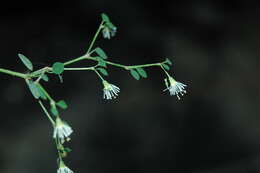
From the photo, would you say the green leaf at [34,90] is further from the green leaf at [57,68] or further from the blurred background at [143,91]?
the blurred background at [143,91]

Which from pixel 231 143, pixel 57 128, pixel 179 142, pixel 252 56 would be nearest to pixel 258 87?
pixel 252 56

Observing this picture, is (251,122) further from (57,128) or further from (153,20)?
(57,128)

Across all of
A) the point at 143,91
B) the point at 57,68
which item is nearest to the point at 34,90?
the point at 57,68

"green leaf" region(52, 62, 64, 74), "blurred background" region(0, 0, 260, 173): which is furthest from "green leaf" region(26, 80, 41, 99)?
"blurred background" region(0, 0, 260, 173)

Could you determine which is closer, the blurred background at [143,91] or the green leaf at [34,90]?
the green leaf at [34,90]

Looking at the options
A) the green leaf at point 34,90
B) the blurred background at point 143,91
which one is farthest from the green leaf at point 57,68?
the blurred background at point 143,91

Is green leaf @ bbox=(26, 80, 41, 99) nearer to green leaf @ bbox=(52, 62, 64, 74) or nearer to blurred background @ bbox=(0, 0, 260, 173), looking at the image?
green leaf @ bbox=(52, 62, 64, 74)

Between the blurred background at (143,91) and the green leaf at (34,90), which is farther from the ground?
the blurred background at (143,91)

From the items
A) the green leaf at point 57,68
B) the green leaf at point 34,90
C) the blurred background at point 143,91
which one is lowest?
the green leaf at point 34,90

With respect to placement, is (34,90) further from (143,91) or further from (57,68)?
(143,91)
